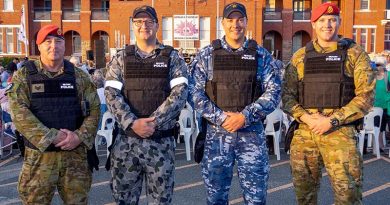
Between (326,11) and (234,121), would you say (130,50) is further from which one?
(326,11)

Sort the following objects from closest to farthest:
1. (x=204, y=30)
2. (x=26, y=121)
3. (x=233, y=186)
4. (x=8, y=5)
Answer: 1. (x=26, y=121)
2. (x=233, y=186)
3. (x=204, y=30)
4. (x=8, y=5)

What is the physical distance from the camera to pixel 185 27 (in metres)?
37.6

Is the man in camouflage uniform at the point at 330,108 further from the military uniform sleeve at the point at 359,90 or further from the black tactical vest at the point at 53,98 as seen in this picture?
the black tactical vest at the point at 53,98

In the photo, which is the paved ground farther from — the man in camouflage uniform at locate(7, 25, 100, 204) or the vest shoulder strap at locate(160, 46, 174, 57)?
the vest shoulder strap at locate(160, 46, 174, 57)

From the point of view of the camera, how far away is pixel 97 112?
4.10 metres

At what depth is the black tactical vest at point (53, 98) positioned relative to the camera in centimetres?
382

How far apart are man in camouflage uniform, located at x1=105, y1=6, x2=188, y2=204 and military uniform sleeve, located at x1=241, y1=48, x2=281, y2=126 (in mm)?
653

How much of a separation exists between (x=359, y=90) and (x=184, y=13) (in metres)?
35.7

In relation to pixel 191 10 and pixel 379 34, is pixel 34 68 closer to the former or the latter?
pixel 191 10

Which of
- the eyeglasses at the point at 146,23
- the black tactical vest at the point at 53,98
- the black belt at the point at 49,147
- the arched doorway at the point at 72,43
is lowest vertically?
the black belt at the point at 49,147

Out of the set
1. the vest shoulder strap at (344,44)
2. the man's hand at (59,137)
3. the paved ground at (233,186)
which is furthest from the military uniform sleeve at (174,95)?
the paved ground at (233,186)

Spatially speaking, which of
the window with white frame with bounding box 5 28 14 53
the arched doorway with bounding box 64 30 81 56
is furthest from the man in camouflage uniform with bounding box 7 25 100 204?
the window with white frame with bounding box 5 28 14 53

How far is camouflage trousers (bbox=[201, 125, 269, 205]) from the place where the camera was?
4.04 m

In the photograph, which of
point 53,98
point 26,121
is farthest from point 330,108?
point 26,121
